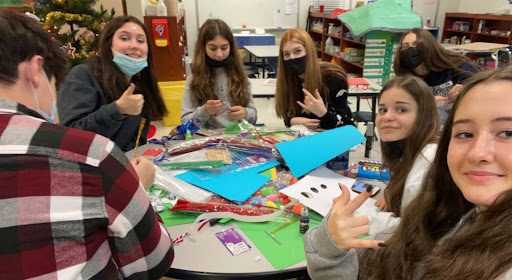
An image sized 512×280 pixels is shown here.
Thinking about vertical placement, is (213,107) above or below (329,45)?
below

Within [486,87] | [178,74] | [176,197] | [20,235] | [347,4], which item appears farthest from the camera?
[347,4]

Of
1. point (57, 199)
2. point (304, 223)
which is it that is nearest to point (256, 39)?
point (304, 223)

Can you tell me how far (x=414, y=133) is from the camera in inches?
55.1

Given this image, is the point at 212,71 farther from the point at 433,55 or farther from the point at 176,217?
the point at 433,55

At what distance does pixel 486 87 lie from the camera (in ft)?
2.57

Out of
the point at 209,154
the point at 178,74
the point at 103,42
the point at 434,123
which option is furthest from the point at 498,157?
the point at 178,74

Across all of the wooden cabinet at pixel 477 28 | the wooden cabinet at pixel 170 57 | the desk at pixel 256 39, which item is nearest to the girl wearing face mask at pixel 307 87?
the wooden cabinet at pixel 170 57

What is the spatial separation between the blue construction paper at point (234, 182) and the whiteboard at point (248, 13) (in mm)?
6346

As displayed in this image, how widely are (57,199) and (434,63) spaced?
8.93ft

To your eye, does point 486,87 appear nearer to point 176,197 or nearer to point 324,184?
point 324,184

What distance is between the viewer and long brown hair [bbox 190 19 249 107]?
2.28m

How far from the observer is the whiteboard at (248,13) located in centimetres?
723

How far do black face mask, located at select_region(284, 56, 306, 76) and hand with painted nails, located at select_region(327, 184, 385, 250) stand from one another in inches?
59.4

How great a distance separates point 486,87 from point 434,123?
2.18 feet
